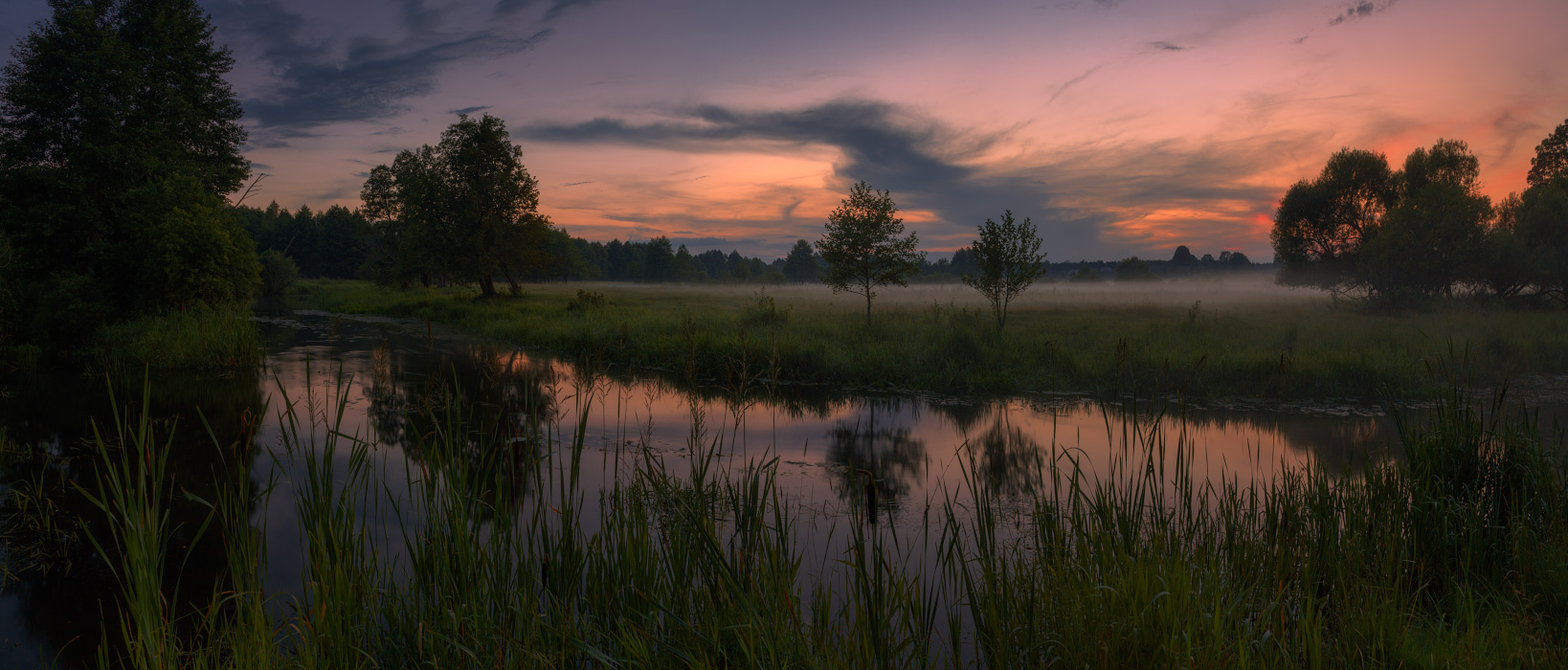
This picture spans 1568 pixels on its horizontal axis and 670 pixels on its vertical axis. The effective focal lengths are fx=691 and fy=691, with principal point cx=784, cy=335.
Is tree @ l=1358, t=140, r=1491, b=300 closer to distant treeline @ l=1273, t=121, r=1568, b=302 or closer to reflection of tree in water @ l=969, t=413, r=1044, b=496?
distant treeline @ l=1273, t=121, r=1568, b=302

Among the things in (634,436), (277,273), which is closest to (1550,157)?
(634,436)

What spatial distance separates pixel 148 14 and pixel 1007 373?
34734 millimetres

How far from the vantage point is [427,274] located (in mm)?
42656

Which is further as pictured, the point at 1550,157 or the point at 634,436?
the point at 1550,157

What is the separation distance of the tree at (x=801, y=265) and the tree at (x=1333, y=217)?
9617cm

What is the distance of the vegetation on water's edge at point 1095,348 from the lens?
52.0 feet

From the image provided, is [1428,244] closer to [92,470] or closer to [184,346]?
[92,470]

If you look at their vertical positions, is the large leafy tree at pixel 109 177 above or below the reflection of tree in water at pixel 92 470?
above

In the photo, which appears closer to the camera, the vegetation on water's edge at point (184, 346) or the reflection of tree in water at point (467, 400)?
the reflection of tree in water at point (467, 400)

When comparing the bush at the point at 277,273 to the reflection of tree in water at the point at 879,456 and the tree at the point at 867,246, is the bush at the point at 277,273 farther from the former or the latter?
the reflection of tree in water at the point at 879,456

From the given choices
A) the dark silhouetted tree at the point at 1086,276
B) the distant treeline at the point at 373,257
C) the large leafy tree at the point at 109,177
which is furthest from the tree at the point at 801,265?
the large leafy tree at the point at 109,177

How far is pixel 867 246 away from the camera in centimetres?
2777

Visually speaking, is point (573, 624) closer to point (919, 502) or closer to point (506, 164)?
point (919, 502)

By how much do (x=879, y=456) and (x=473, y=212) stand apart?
1405 inches
